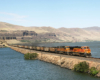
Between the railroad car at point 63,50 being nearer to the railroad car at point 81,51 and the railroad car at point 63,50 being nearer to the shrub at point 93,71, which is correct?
the railroad car at point 81,51

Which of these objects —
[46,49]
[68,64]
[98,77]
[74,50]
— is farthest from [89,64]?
[46,49]

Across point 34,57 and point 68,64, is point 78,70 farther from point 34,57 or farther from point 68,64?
point 34,57

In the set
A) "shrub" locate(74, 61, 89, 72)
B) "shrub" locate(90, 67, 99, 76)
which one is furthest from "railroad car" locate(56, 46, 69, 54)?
"shrub" locate(90, 67, 99, 76)

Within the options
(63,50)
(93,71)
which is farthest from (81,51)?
(93,71)

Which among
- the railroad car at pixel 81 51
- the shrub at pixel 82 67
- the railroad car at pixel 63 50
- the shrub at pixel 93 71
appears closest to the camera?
the shrub at pixel 93 71

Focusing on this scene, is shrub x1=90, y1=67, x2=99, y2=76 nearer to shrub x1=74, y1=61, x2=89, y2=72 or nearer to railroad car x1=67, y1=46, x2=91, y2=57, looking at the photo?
shrub x1=74, y1=61, x2=89, y2=72

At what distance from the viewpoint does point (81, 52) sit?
173 ft

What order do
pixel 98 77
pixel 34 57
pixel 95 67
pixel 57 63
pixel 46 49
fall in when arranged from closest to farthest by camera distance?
1. pixel 98 77
2. pixel 95 67
3. pixel 57 63
4. pixel 34 57
5. pixel 46 49

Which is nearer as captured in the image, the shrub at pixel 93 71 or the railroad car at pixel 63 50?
the shrub at pixel 93 71

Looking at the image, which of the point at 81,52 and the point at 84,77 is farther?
the point at 81,52

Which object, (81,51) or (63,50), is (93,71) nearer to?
(81,51)

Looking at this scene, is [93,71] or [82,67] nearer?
[93,71]

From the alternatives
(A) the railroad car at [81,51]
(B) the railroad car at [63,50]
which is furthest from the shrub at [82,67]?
(B) the railroad car at [63,50]

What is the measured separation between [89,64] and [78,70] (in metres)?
2.99
